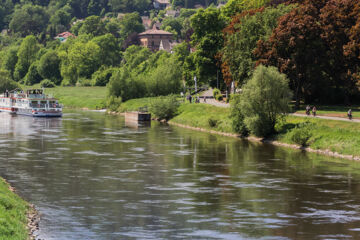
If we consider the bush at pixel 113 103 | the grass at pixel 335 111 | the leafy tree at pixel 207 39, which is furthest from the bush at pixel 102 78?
the grass at pixel 335 111

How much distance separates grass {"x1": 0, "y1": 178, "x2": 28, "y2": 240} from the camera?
29.1m

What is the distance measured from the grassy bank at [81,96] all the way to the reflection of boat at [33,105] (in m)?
16.8

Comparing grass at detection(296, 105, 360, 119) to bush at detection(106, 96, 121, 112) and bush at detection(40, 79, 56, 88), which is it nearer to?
bush at detection(106, 96, 121, 112)

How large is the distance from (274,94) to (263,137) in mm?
5232

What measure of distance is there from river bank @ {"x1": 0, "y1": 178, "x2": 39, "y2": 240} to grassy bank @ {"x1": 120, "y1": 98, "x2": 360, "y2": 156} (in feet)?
116

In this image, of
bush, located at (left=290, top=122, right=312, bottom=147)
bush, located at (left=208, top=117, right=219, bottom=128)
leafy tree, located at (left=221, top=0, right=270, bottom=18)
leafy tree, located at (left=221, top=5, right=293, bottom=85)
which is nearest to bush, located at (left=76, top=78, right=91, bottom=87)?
leafy tree, located at (left=221, top=0, right=270, bottom=18)

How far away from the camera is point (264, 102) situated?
75.5 meters

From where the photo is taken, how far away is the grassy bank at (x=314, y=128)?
6425 cm

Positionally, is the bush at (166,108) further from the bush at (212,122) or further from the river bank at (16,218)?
the river bank at (16,218)

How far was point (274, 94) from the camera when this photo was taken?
75688 mm

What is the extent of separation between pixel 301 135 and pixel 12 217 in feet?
143

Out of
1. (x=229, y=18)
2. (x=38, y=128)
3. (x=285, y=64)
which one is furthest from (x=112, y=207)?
(x=229, y=18)

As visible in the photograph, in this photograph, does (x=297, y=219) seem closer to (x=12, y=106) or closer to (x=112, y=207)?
(x=112, y=207)

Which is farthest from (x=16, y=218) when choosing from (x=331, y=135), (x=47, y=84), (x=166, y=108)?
(x=47, y=84)
